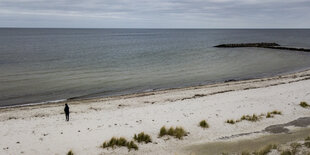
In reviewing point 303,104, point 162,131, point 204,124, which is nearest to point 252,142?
point 204,124

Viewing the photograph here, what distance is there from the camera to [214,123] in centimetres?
1573

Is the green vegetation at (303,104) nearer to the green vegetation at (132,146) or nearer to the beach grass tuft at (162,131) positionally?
the beach grass tuft at (162,131)

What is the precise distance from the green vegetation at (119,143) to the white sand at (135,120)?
30cm

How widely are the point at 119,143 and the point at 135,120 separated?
3871 mm

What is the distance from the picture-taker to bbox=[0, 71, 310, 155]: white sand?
1288 centimetres

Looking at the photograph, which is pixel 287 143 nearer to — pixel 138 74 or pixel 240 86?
pixel 240 86

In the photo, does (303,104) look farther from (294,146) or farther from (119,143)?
(119,143)

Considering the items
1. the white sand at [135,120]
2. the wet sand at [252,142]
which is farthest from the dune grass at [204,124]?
the wet sand at [252,142]

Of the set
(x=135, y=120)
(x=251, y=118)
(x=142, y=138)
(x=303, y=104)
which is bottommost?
(x=142, y=138)

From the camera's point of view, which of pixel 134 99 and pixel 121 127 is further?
pixel 134 99

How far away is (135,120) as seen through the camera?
16.5 metres

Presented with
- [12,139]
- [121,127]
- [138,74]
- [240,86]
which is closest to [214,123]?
[121,127]

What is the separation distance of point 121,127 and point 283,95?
14662 mm

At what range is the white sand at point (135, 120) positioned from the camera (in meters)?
12.9
